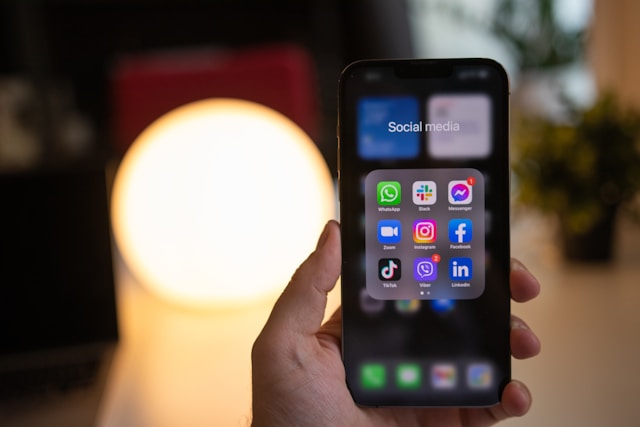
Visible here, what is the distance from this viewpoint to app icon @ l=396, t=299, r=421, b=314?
51 cm

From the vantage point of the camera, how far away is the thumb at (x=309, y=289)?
50 centimetres

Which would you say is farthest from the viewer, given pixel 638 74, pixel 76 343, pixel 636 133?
pixel 638 74

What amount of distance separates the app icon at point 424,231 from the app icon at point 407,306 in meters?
0.05

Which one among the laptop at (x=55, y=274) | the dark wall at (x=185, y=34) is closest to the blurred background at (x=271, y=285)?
the laptop at (x=55, y=274)

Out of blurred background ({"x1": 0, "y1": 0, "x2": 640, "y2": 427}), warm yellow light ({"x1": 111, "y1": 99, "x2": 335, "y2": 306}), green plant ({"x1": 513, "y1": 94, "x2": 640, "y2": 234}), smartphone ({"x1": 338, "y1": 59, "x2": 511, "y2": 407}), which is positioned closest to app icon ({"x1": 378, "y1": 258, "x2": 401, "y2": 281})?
smartphone ({"x1": 338, "y1": 59, "x2": 511, "y2": 407})

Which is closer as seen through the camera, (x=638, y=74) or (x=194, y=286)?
(x=194, y=286)

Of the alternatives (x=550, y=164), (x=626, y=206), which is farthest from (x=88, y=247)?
(x=626, y=206)

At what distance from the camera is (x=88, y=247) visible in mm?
845

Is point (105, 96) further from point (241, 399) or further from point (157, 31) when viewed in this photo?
point (241, 399)

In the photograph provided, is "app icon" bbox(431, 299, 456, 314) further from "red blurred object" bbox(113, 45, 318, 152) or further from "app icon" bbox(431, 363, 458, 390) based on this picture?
"red blurred object" bbox(113, 45, 318, 152)

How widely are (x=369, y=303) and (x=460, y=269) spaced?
7 centimetres

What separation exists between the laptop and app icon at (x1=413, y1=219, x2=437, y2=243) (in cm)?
45

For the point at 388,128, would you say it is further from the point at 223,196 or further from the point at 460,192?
the point at 223,196

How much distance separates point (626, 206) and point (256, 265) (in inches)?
22.7
